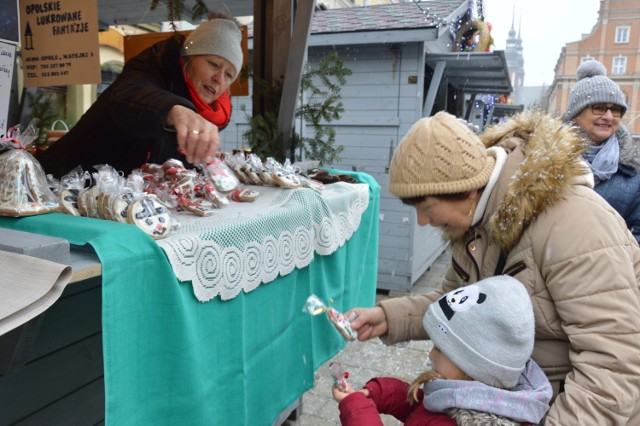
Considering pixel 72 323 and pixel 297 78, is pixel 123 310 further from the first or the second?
pixel 297 78

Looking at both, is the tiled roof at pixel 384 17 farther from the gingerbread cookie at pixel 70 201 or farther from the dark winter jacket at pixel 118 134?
the gingerbread cookie at pixel 70 201

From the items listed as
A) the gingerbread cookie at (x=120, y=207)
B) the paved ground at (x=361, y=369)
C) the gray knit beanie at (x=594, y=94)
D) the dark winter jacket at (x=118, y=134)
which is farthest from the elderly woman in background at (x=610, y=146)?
the gingerbread cookie at (x=120, y=207)

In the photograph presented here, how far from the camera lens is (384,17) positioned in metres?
6.14

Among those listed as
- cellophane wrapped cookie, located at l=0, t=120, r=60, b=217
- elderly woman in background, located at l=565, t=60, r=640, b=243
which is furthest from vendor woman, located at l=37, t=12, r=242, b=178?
elderly woman in background, located at l=565, t=60, r=640, b=243

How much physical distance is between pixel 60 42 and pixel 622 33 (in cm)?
4150

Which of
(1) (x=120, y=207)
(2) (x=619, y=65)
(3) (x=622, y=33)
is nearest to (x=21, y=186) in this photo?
(1) (x=120, y=207)

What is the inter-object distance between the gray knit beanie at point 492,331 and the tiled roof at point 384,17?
14.4 ft

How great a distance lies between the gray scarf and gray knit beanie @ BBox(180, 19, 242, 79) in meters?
2.26

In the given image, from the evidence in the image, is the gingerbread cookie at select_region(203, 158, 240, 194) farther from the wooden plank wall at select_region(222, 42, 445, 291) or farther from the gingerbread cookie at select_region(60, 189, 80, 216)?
the wooden plank wall at select_region(222, 42, 445, 291)

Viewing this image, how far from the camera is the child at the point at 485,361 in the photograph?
50.3 inches

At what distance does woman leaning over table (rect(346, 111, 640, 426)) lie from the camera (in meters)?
1.20

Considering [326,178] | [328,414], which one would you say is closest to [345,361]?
[328,414]

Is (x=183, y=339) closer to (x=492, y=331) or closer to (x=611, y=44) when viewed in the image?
(x=492, y=331)

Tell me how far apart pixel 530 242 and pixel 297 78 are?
80.7 inches
